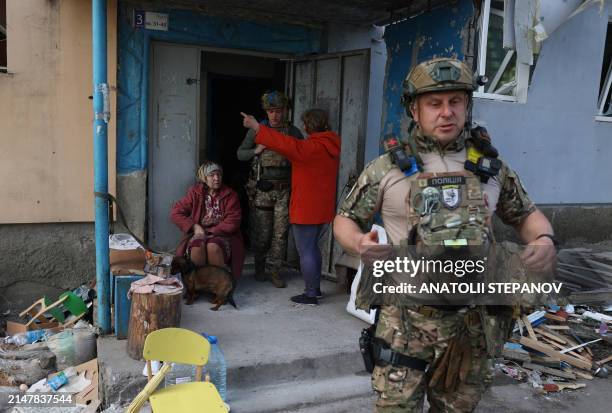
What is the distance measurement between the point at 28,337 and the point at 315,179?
2674 millimetres

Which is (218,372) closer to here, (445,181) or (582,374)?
(445,181)

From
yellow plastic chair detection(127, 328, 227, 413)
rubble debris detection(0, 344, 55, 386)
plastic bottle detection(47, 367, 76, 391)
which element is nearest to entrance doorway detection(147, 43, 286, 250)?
rubble debris detection(0, 344, 55, 386)

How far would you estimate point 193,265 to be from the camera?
4598mm

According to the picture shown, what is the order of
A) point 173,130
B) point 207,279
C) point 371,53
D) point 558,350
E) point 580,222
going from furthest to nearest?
point 580,222 → point 371,53 → point 173,130 → point 207,279 → point 558,350

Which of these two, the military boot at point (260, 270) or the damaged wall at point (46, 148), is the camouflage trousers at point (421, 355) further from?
the damaged wall at point (46, 148)

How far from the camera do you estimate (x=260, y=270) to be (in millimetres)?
5414

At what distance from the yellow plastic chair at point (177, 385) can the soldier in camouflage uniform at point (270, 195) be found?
253cm

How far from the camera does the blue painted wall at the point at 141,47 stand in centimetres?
496

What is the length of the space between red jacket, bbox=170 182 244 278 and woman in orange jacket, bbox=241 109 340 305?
56 cm

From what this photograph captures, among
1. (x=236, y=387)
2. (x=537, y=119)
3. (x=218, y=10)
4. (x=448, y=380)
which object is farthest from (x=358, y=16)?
(x=448, y=380)

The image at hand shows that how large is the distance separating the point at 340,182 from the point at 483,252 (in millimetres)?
3450

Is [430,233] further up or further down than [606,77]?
further down

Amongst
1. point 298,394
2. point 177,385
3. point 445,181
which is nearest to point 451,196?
point 445,181

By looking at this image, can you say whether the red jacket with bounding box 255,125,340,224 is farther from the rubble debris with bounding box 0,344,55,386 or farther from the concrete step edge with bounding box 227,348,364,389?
the rubble debris with bounding box 0,344,55,386
